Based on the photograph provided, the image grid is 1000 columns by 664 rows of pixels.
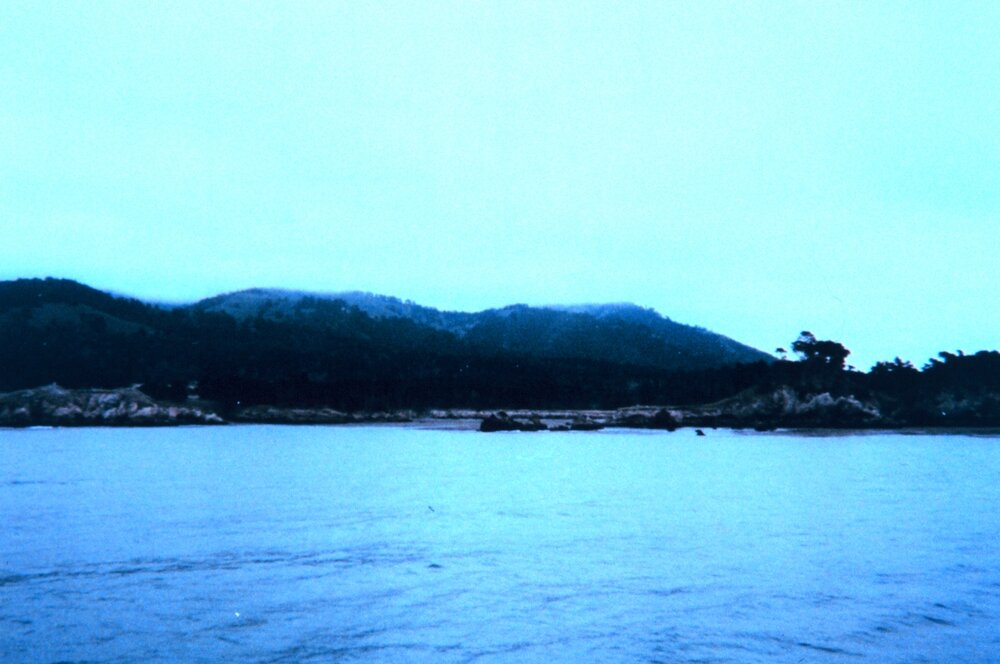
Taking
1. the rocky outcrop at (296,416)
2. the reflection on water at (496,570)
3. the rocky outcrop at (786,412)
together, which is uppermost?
the rocky outcrop at (786,412)

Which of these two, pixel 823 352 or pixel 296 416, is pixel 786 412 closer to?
pixel 823 352

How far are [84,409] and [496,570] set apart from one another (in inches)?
6458

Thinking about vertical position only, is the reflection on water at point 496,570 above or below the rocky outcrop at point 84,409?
below

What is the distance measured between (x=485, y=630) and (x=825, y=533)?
1921 centimetres

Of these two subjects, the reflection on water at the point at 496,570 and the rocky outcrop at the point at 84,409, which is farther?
the rocky outcrop at the point at 84,409

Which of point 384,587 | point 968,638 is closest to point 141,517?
point 384,587

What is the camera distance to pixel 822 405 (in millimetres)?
160125

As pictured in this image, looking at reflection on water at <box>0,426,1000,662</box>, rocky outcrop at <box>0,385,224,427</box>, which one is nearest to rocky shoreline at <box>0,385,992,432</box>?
rocky outcrop at <box>0,385,224,427</box>

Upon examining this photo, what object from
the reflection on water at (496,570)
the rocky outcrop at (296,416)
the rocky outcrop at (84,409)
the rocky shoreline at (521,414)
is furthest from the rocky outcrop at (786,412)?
the reflection on water at (496,570)

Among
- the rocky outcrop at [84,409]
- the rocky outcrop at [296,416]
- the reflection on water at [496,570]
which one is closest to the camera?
the reflection on water at [496,570]

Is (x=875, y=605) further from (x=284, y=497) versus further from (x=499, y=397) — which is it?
(x=499, y=397)

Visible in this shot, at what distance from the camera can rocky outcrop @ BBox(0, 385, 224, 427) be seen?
6486 inches

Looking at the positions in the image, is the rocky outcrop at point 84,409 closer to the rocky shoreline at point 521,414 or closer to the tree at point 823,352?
the rocky shoreline at point 521,414

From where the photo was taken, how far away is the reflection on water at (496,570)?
58.0 ft
